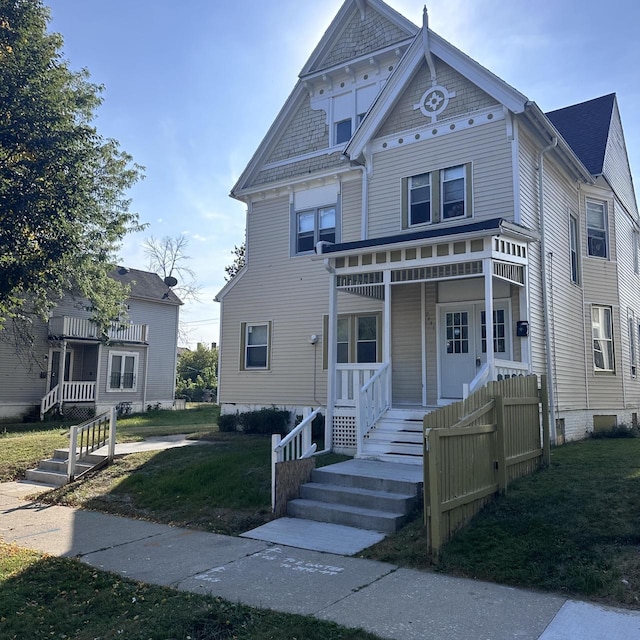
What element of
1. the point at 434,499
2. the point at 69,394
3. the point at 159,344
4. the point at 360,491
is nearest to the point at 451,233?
the point at 360,491

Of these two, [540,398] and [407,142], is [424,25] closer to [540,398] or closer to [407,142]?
[407,142]

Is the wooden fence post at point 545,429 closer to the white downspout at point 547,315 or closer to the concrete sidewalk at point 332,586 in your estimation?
the white downspout at point 547,315

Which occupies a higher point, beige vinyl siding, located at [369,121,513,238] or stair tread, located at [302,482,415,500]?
beige vinyl siding, located at [369,121,513,238]

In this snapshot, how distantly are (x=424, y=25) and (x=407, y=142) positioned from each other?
2486mm

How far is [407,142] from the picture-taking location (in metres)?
13.5

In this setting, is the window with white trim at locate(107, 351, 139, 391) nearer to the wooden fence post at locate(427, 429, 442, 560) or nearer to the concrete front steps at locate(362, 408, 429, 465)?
the concrete front steps at locate(362, 408, 429, 465)

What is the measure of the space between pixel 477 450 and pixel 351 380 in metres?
4.95

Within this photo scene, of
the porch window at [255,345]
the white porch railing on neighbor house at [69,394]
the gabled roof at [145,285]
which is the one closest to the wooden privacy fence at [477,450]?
the porch window at [255,345]

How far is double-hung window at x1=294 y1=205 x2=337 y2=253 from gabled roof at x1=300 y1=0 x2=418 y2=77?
4053 millimetres

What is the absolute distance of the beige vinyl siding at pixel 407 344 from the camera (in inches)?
518

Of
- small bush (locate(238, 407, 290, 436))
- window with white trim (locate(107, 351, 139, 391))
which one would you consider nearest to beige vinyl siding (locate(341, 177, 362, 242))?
small bush (locate(238, 407, 290, 436))

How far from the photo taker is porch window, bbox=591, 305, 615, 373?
14.8 m

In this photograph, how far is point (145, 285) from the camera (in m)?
31.2

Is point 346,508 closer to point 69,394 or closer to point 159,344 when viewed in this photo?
point 69,394
